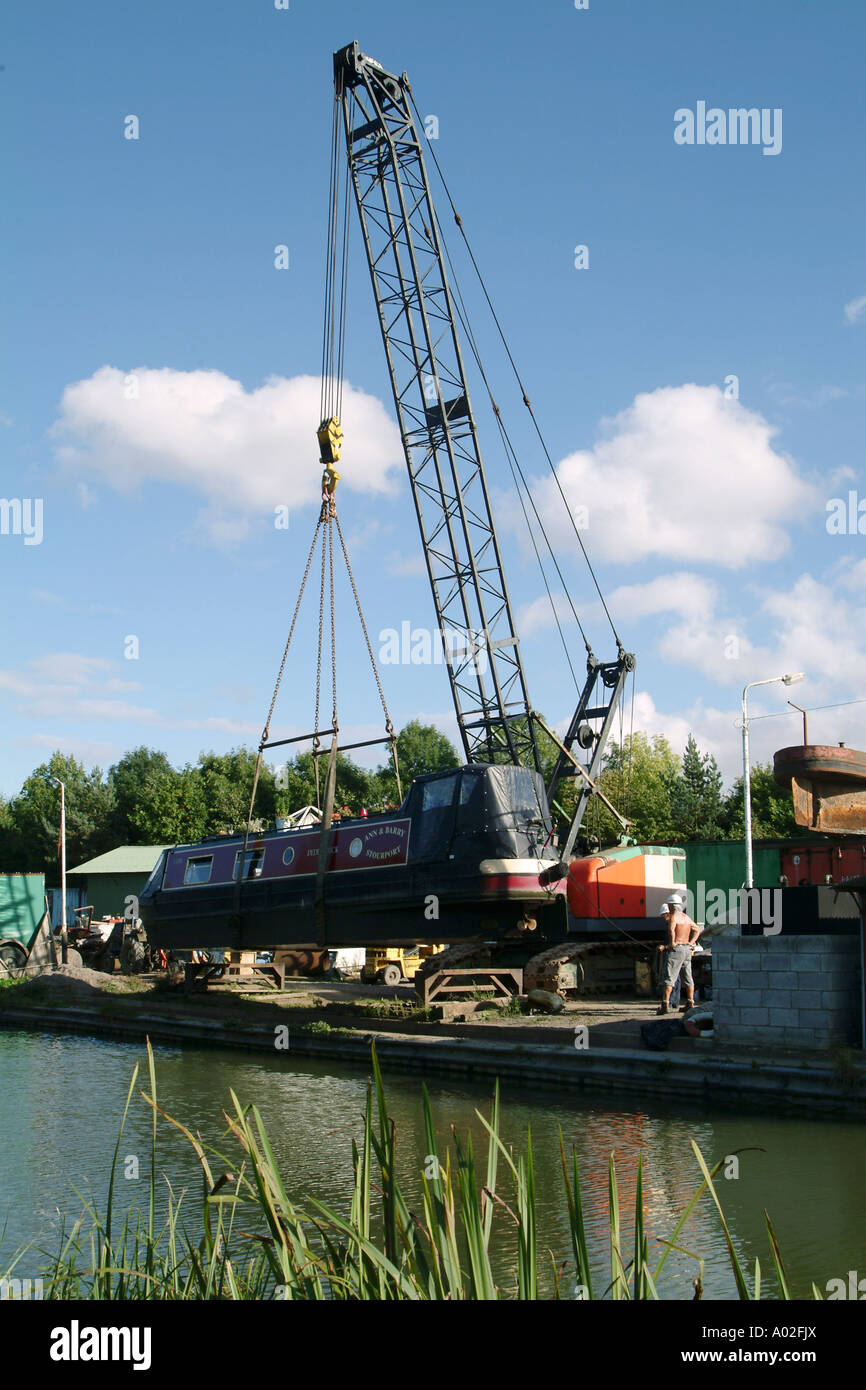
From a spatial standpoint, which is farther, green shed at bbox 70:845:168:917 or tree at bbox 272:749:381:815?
tree at bbox 272:749:381:815

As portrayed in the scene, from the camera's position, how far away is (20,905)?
1329 inches

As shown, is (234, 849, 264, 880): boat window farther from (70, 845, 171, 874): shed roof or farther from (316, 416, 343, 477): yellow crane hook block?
(70, 845, 171, 874): shed roof

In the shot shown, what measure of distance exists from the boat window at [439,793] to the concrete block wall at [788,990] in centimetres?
614

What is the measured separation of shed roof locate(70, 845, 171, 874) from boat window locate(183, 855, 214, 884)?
95.4 feet

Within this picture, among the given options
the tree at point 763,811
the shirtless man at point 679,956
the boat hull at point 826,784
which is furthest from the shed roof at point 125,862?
the boat hull at point 826,784

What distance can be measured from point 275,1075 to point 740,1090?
686 centimetres

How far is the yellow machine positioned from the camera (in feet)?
82.9

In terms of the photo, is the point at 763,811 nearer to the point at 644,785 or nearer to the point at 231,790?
the point at 644,785

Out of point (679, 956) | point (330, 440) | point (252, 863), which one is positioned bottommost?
point (679, 956)

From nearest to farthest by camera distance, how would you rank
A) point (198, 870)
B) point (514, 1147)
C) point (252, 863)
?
1. point (514, 1147)
2. point (252, 863)
3. point (198, 870)

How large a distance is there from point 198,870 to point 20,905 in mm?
14036

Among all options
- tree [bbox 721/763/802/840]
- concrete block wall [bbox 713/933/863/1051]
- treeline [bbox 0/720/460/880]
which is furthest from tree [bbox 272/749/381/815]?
concrete block wall [bbox 713/933/863/1051]

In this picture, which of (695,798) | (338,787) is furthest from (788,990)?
(338,787)

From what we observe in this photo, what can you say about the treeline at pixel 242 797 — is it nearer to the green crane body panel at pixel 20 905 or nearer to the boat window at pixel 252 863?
the green crane body panel at pixel 20 905
